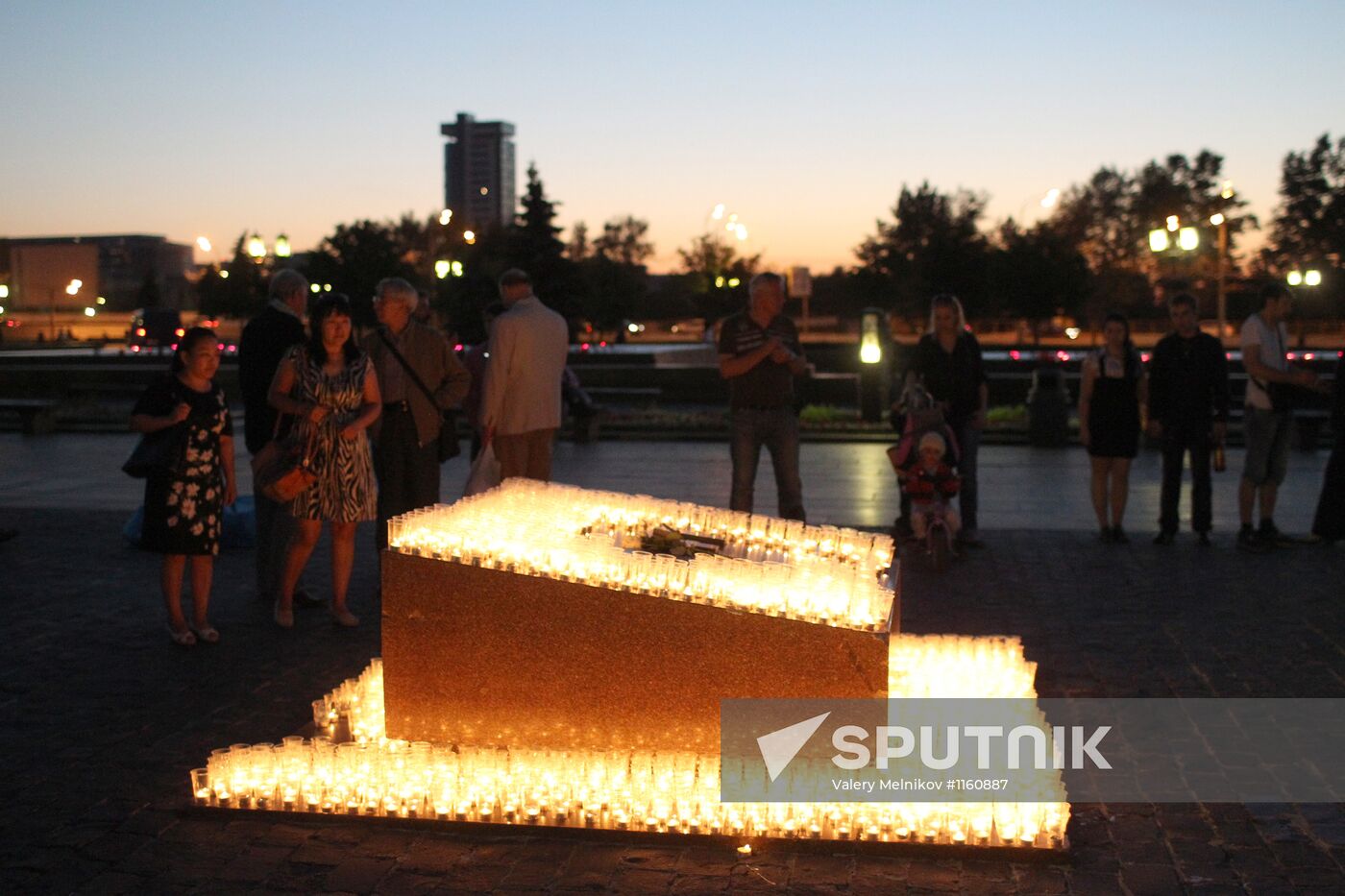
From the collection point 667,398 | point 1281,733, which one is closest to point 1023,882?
point 1281,733

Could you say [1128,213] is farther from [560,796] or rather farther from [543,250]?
[560,796]

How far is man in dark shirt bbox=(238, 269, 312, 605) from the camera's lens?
7.95 m

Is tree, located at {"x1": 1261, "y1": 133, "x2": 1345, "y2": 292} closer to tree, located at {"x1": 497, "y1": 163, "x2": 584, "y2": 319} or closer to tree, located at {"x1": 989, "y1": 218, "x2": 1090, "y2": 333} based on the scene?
tree, located at {"x1": 989, "y1": 218, "x2": 1090, "y2": 333}

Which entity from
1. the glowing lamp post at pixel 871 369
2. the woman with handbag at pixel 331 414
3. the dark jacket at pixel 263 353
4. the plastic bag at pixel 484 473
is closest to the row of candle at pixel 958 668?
the plastic bag at pixel 484 473

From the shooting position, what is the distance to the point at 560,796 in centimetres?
455

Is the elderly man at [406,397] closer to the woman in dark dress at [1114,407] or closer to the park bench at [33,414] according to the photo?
the woman in dark dress at [1114,407]

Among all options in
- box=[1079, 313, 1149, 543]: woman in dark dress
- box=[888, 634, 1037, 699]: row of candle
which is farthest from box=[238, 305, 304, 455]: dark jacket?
box=[1079, 313, 1149, 543]: woman in dark dress

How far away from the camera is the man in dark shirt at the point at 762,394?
920 centimetres

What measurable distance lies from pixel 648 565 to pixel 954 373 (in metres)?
5.60

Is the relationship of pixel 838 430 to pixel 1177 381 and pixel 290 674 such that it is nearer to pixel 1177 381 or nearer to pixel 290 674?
pixel 1177 381

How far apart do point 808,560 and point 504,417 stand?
344cm

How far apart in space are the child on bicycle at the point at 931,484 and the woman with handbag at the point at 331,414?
3.77m

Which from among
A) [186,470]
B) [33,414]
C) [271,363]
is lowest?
[33,414]

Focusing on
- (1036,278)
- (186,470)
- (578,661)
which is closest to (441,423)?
(186,470)
